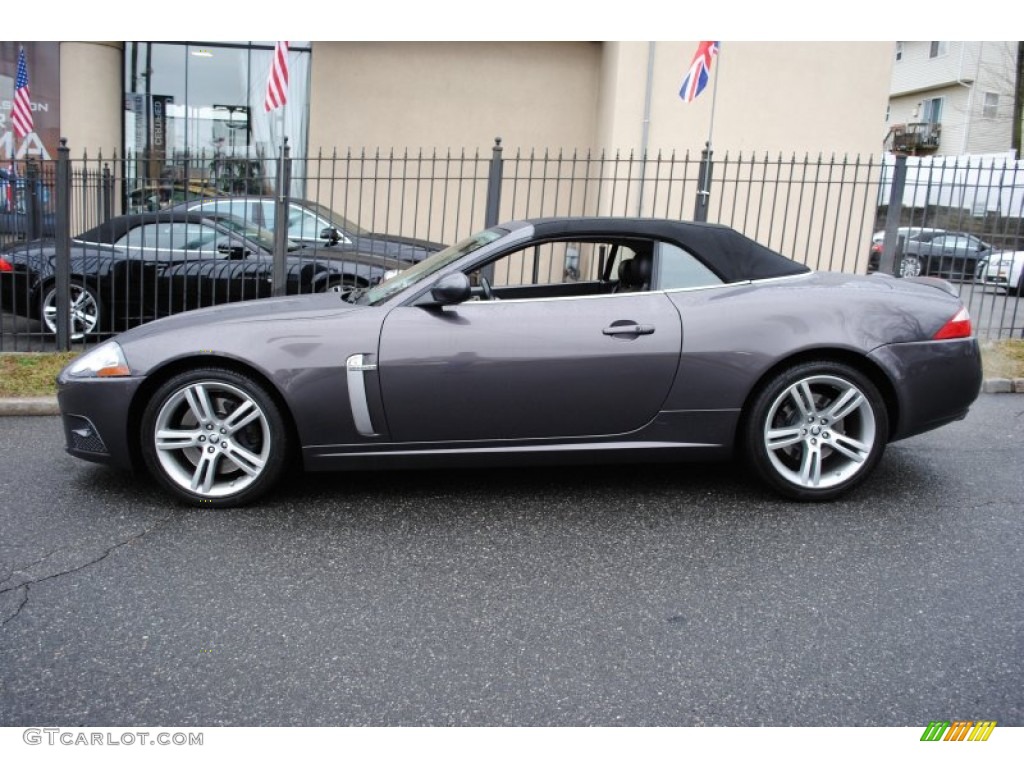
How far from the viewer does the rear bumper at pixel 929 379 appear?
15.1 ft

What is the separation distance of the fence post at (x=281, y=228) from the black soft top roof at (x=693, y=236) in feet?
14.4

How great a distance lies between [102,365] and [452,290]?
176 centimetres

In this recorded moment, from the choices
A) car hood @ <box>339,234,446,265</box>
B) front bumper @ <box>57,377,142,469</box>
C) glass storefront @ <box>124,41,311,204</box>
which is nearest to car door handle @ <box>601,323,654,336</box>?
front bumper @ <box>57,377,142,469</box>

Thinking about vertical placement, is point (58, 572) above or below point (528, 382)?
below

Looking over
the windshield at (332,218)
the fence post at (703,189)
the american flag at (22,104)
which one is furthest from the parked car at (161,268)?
the american flag at (22,104)

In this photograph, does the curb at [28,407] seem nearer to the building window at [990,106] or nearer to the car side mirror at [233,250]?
the car side mirror at [233,250]

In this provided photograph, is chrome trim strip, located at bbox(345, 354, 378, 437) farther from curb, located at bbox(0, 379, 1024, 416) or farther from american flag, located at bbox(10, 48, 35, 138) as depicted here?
american flag, located at bbox(10, 48, 35, 138)

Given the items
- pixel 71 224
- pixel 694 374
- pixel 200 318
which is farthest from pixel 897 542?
pixel 71 224

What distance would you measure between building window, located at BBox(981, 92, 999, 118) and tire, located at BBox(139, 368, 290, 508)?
38513 millimetres

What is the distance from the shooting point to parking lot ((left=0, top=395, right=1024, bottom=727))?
2904mm

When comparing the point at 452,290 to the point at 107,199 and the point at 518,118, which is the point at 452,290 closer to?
the point at 107,199

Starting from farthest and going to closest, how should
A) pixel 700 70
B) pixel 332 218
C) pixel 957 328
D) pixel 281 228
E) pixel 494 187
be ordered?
pixel 700 70 < pixel 332 218 < pixel 494 187 < pixel 281 228 < pixel 957 328

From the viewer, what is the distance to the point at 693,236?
4.83 m

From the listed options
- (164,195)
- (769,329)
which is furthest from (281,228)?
(769,329)
